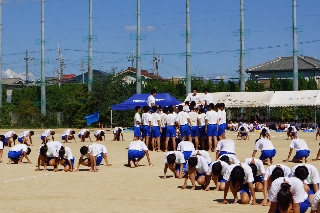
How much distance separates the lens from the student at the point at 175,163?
16500 millimetres

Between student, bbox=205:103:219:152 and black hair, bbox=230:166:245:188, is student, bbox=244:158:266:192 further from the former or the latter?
student, bbox=205:103:219:152

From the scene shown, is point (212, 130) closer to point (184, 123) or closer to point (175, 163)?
point (184, 123)

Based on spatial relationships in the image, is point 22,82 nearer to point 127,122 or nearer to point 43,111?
point 43,111

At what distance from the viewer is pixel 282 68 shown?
77875 mm

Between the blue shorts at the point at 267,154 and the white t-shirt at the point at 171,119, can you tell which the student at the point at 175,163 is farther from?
the white t-shirt at the point at 171,119

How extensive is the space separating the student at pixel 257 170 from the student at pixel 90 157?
6.13 meters

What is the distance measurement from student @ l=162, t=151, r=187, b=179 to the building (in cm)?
5727

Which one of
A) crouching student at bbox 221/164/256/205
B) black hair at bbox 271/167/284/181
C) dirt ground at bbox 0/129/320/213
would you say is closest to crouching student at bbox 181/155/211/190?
dirt ground at bbox 0/129/320/213

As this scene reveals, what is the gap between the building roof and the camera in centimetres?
7469

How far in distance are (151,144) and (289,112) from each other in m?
22.3

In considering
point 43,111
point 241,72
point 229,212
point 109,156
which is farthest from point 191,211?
point 43,111

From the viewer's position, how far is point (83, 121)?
5428 cm

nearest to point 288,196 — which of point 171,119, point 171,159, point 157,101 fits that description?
point 171,159

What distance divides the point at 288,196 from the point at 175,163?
754cm
